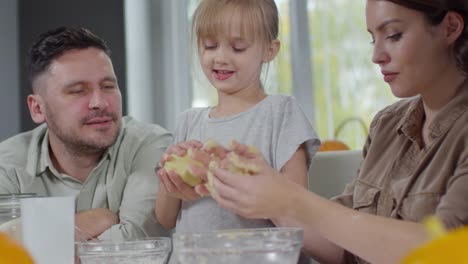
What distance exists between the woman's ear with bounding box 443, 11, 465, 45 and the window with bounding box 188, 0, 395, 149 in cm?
328

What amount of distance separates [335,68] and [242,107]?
3.09 meters

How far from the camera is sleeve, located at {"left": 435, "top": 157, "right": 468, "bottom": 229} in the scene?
3.64ft

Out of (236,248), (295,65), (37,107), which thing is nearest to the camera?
(236,248)

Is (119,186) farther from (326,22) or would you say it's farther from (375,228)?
(326,22)

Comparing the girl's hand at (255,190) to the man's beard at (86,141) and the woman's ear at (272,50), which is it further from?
the man's beard at (86,141)

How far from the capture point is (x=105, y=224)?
173 centimetres

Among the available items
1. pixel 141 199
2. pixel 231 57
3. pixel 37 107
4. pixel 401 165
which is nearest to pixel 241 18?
pixel 231 57

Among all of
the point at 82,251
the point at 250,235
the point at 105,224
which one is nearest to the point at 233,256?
the point at 250,235

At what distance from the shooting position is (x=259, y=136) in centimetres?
153

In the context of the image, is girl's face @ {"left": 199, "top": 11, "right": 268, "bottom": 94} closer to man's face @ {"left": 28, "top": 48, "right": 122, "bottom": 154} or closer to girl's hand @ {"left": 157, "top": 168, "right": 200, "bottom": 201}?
girl's hand @ {"left": 157, "top": 168, "right": 200, "bottom": 201}

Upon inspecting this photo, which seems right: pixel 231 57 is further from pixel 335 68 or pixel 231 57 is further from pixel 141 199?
pixel 335 68

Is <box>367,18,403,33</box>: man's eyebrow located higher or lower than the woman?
higher

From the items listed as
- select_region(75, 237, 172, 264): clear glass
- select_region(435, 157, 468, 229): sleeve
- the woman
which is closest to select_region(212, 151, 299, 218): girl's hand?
the woman

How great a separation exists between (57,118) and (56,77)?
0.13 m
